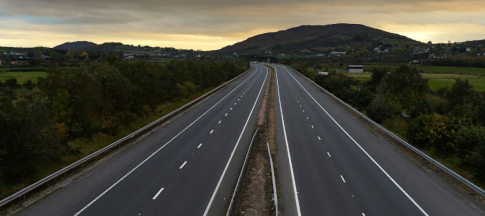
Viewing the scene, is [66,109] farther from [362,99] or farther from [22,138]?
[362,99]

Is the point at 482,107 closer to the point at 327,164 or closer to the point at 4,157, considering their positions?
the point at 327,164

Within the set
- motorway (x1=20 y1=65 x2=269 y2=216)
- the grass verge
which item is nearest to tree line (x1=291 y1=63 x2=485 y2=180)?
motorway (x1=20 y1=65 x2=269 y2=216)

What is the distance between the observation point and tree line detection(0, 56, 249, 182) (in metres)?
17.7

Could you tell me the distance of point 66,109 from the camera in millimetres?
26484

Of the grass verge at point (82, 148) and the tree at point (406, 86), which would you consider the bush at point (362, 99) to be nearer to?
the tree at point (406, 86)

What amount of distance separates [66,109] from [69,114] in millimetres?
477

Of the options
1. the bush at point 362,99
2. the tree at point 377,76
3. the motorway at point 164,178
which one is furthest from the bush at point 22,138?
the tree at point 377,76

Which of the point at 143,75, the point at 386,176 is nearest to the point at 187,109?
the point at 143,75

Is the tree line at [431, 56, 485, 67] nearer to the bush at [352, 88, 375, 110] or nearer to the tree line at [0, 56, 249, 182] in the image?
the bush at [352, 88, 375, 110]

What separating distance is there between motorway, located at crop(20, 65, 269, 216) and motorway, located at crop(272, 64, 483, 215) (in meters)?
3.81

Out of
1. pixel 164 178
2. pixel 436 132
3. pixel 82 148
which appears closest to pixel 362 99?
pixel 436 132

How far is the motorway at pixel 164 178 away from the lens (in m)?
15.3

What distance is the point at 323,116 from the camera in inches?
1602

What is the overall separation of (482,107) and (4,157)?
44.0 meters
